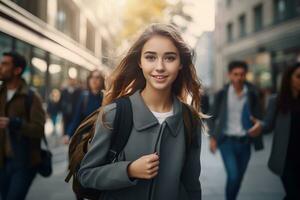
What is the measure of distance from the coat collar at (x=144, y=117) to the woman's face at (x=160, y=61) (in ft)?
0.36

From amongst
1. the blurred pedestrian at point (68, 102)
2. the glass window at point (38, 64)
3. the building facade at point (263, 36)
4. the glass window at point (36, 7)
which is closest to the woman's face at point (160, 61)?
the glass window at point (36, 7)

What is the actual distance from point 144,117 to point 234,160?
9.73ft

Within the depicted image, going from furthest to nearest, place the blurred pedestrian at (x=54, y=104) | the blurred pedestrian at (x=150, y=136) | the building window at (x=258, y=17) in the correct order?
the building window at (x=258, y=17) < the blurred pedestrian at (x=54, y=104) < the blurred pedestrian at (x=150, y=136)

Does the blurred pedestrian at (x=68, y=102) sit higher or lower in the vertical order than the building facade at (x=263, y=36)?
lower

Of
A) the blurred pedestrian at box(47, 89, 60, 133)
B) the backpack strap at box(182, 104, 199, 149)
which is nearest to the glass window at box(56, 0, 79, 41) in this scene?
the backpack strap at box(182, 104, 199, 149)

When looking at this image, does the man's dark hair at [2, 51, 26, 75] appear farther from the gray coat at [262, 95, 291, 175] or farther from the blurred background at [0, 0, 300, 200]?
the gray coat at [262, 95, 291, 175]

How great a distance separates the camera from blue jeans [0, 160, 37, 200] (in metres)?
3.22

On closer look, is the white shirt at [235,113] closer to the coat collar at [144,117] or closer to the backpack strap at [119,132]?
the coat collar at [144,117]

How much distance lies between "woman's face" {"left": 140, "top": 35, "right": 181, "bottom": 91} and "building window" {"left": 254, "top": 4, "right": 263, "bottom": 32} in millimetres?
17957

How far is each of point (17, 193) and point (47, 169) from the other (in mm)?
334

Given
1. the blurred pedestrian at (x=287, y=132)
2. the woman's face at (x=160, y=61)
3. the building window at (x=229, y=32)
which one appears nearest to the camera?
the woman's face at (x=160, y=61)

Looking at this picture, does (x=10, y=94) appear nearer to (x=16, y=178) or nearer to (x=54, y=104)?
(x=16, y=178)

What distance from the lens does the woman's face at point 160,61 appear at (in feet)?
6.36

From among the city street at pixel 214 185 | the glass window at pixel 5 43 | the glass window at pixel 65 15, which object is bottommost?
the city street at pixel 214 185
